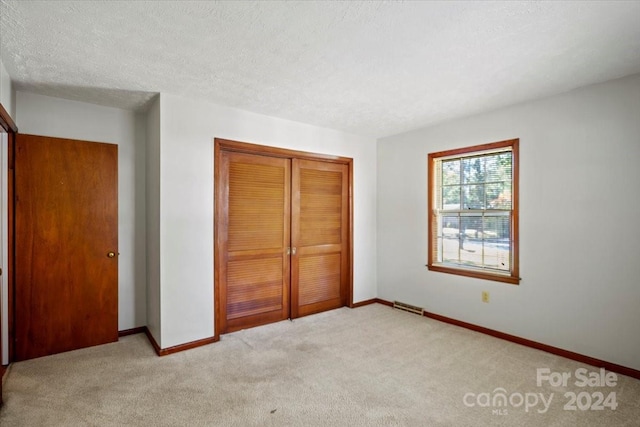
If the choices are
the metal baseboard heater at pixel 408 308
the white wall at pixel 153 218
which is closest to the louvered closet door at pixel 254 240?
the white wall at pixel 153 218

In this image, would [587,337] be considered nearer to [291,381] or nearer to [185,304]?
[291,381]

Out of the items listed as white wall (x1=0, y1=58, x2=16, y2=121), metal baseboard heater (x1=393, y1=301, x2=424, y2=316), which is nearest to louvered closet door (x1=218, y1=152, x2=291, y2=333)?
metal baseboard heater (x1=393, y1=301, x2=424, y2=316)

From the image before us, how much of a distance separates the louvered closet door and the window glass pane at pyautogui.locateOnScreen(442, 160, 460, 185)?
1.93 meters

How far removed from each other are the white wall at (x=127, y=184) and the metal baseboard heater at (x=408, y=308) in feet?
10.1

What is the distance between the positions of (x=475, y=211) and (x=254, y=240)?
8.30 ft

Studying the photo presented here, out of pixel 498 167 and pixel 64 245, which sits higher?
pixel 498 167

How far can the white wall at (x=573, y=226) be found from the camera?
2.60 metres

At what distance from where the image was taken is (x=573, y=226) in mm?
2869

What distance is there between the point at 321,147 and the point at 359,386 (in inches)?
109

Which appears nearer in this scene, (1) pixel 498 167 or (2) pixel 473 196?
(1) pixel 498 167

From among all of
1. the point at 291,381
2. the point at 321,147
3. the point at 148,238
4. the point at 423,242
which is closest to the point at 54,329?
the point at 148,238

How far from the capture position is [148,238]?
11.2ft

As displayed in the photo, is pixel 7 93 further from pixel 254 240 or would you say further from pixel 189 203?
pixel 254 240

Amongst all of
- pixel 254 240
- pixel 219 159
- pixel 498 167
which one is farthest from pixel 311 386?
pixel 498 167
